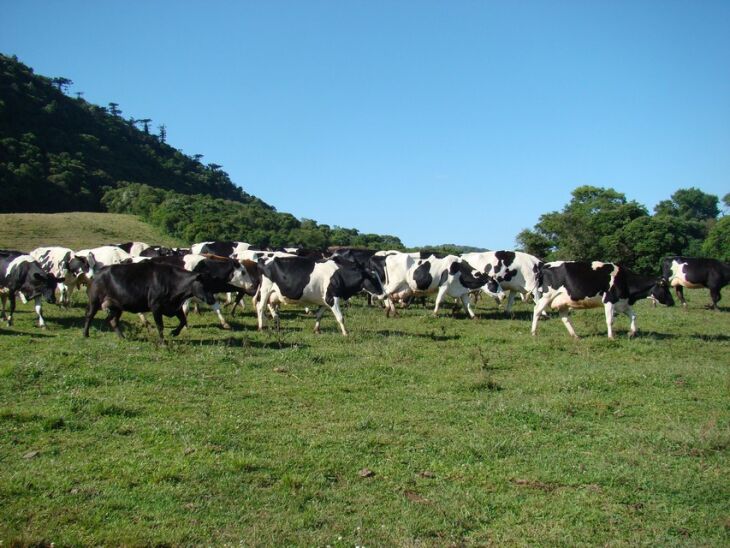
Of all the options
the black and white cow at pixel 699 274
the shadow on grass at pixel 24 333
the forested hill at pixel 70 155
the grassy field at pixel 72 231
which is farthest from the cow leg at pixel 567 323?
the forested hill at pixel 70 155

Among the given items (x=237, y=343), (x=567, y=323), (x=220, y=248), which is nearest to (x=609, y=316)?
(x=567, y=323)

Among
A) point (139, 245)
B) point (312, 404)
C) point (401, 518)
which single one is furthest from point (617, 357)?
point (139, 245)

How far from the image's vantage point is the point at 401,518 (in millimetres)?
6930

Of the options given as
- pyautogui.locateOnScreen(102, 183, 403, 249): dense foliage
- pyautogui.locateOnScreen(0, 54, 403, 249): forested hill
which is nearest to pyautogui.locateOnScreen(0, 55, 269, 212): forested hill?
pyautogui.locateOnScreen(0, 54, 403, 249): forested hill

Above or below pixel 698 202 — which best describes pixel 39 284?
below

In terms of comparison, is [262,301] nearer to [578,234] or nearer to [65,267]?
[65,267]

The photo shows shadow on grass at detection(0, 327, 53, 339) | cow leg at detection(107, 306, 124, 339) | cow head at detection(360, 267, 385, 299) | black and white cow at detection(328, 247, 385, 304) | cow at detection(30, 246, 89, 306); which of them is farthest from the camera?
cow at detection(30, 246, 89, 306)

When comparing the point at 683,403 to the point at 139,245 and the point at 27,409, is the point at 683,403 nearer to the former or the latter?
the point at 27,409

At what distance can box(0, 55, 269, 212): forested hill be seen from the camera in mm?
84875

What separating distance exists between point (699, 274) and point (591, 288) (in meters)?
12.2

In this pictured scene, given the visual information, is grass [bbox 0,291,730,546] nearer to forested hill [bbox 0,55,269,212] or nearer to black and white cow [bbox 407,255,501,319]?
black and white cow [bbox 407,255,501,319]

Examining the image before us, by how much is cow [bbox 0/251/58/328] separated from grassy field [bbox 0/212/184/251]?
98.8 ft

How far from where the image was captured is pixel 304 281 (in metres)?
18.8

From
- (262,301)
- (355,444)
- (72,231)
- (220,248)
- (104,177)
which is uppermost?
(104,177)
